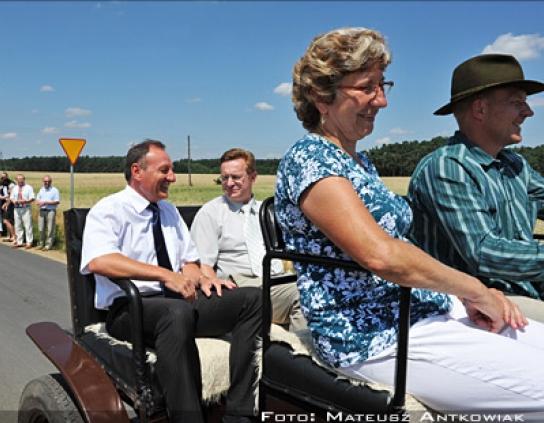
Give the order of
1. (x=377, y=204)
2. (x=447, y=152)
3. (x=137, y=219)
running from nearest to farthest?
(x=377, y=204) → (x=447, y=152) → (x=137, y=219)

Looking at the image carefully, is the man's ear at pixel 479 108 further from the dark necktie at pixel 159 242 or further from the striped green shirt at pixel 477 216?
the dark necktie at pixel 159 242

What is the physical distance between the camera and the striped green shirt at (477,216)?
2172mm

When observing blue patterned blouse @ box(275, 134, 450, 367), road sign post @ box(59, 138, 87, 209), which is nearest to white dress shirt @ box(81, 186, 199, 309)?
blue patterned blouse @ box(275, 134, 450, 367)

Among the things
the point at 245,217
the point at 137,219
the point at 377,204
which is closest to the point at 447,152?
the point at 377,204

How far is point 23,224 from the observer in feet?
46.0

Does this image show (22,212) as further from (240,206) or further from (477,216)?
(477,216)

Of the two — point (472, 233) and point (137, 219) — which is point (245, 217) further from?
point (472, 233)

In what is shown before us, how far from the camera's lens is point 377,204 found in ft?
6.27

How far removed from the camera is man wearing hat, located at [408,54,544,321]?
7.17ft

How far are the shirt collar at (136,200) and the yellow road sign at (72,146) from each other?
30.0 feet

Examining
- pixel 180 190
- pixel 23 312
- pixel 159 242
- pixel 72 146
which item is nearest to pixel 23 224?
pixel 72 146

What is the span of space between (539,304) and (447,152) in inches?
31.3

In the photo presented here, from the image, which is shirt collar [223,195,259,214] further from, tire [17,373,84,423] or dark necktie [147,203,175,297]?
tire [17,373,84,423]

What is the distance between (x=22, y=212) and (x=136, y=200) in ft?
40.4
